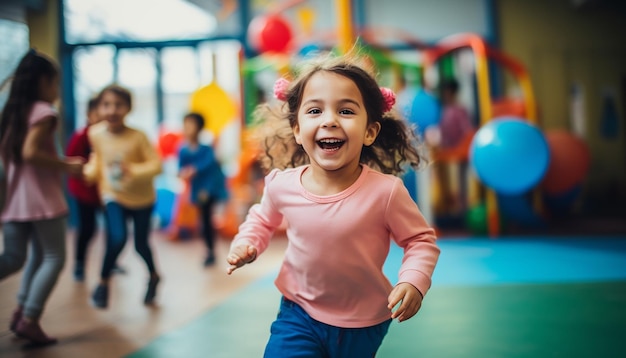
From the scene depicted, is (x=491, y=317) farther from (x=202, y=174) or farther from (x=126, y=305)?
(x=202, y=174)

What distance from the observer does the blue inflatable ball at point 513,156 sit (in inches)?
178

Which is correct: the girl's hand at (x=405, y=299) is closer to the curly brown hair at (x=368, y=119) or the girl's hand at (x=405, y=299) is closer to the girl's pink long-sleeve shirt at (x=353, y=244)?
the girl's pink long-sleeve shirt at (x=353, y=244)

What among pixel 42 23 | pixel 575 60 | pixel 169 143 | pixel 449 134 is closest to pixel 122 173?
pixel 42 23

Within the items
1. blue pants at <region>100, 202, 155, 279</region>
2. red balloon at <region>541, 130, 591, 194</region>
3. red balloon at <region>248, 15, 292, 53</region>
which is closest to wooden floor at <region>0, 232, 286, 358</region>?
blue pants at <region>100, 202, 155, 279</region>

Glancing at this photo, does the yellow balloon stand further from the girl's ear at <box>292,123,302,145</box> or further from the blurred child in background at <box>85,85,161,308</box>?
the girl's ear at <box>292,123,302,145</box>

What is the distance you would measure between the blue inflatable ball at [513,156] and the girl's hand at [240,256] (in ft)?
11.5

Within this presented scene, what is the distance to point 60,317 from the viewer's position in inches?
110

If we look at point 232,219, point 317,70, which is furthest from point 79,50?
point 317,70

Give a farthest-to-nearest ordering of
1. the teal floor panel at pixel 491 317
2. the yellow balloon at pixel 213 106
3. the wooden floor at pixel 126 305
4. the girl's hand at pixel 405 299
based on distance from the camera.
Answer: the yellow balloon at pixel 213 106
the wooden floor at pixel 126 305
the teal floor panel at pixel 491 317
the girl's hand at pixel 405 299

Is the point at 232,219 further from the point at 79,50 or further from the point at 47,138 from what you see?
the point at 47,138

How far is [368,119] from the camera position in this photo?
1.53 metres

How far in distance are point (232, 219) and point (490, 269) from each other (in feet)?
9.87

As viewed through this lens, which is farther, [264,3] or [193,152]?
[264,3]

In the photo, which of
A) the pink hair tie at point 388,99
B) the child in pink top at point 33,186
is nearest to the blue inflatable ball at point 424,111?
the child in pink top at point 33,186
